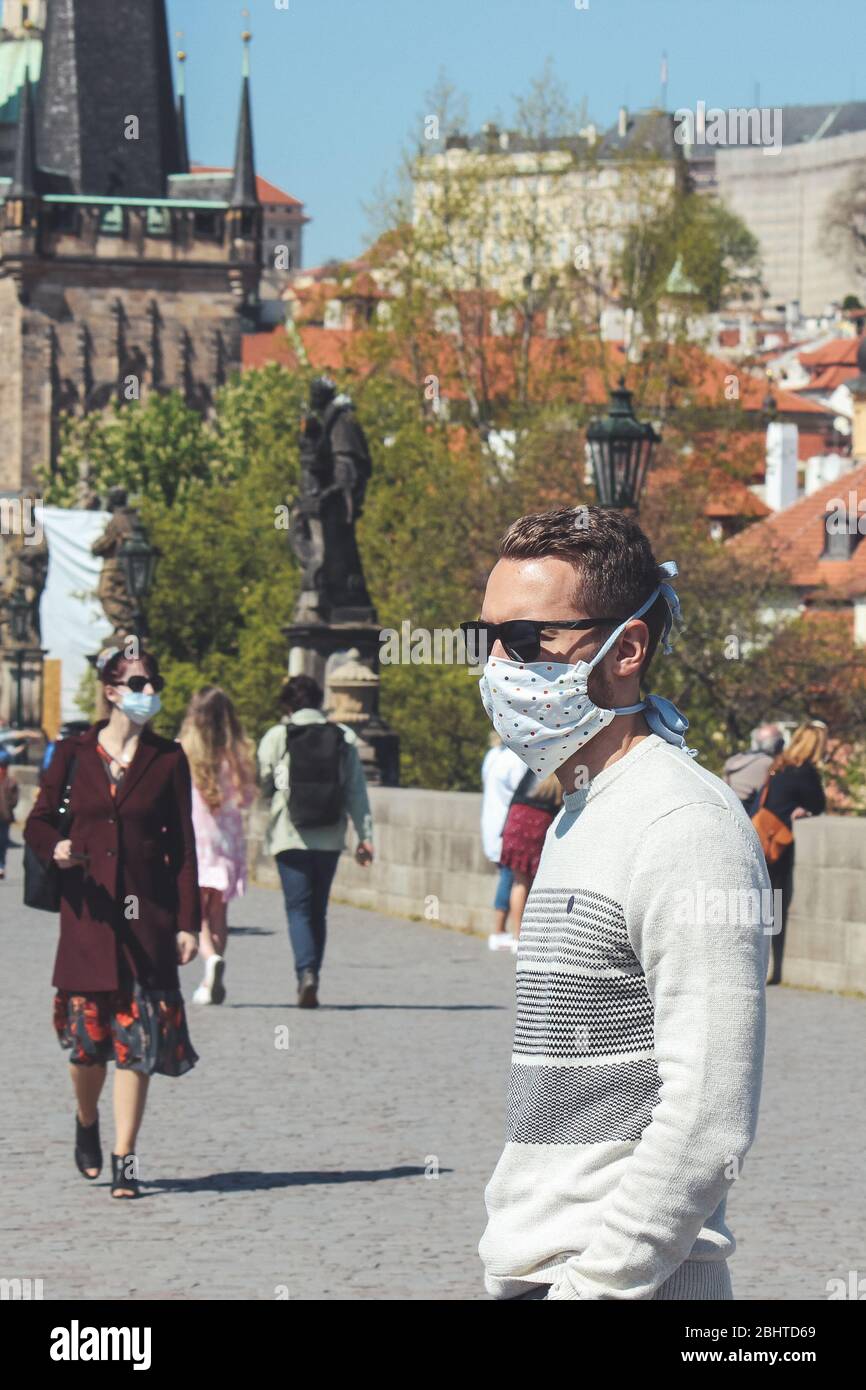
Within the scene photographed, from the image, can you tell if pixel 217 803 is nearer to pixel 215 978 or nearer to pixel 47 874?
pixel 215 978

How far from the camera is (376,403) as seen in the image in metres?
56.9

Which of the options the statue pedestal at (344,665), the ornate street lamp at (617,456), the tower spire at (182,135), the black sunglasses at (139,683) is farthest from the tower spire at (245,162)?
the black sunglasses at (139,683)

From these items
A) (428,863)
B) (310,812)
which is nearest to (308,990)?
(310,812)

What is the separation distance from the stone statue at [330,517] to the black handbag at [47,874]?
694 inches

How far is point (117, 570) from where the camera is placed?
33375 mm

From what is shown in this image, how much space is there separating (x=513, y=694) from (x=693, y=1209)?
0.69 metres

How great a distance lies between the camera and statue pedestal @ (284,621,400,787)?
2617cm

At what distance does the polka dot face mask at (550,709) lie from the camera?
11.5 feet

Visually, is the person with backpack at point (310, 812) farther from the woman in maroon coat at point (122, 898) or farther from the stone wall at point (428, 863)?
the woman in maroon coat at point (122, 898)

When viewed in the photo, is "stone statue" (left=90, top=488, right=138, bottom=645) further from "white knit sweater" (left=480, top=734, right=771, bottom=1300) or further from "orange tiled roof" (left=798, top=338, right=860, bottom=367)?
"orange tiled roof" (left=798, top=338, right=860, bottom=367)

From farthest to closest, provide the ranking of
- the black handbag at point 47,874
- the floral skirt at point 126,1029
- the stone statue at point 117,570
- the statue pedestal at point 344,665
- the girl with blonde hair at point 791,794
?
the stone statue at point 117,570 < the statue pedestal at point 344,665 < the girl with blonde hair at point 791,794 < the black handbag at point 47,874 < the floral skirt at point 126,1029

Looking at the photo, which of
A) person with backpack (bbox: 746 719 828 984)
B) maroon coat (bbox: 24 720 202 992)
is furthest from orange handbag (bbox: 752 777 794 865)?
maroon coat (bbox: 24 720 202 992)
